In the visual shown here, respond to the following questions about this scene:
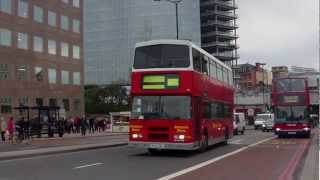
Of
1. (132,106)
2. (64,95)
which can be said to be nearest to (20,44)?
(64,95)

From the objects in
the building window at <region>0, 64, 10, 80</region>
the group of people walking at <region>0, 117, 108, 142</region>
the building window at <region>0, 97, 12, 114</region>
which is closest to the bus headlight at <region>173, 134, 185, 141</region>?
the group of people walking at <region>0, 117, 108, 142</region>

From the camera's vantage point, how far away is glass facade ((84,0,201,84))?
130 meters

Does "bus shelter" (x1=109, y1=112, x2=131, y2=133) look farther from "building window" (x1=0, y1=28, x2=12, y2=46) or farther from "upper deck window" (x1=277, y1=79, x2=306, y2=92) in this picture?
"upper deck window" (x1=277, y1=79, x2=306, y2=92)

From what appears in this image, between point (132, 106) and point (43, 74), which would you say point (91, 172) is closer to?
point (132, 106)

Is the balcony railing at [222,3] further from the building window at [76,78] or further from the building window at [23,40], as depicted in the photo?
the building window at [23,40]

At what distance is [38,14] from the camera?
8106 cm

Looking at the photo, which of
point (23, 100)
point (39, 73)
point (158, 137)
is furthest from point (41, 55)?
point (158, 137)

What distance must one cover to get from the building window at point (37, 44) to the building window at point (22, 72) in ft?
11.1

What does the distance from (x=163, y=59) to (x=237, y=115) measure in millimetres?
34425

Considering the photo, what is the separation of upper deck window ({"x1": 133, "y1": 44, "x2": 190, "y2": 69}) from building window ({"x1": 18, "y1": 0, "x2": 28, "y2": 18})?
55438 millimetres

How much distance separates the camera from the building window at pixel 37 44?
8044 cm

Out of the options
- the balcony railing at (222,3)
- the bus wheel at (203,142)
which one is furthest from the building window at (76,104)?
the balcony railing at (222,3)

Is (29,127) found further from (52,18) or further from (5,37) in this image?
(52,18)

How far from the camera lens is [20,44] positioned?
254ft
